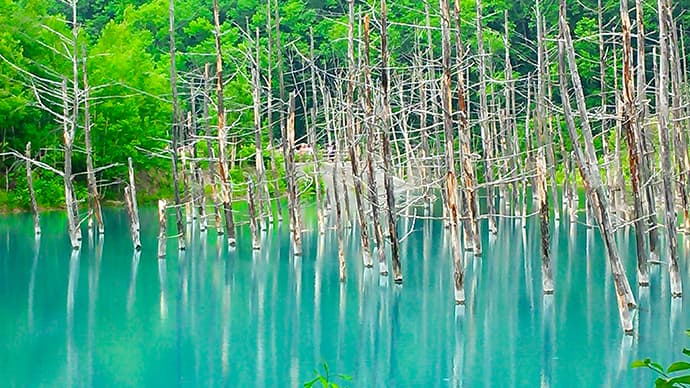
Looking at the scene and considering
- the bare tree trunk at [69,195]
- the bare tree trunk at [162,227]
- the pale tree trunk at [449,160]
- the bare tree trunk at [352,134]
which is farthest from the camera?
the bare tree trunk at [69,195]

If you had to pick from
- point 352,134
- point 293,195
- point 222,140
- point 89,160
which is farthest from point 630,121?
point 89,160

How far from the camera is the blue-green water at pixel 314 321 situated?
38.3 feet

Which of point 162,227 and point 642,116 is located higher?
point 642,116

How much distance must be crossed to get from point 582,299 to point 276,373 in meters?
6.75

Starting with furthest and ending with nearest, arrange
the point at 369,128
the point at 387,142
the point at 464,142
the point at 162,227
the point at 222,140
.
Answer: the point at 222,140
the point at 162,227
the point at 369,128
the point at 387,142
the point at 464,142

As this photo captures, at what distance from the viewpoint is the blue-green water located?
1166 cm

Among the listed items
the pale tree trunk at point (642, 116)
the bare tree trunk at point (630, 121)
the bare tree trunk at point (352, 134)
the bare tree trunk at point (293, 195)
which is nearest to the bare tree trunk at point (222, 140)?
the bare tree trunk at point (293, 195)

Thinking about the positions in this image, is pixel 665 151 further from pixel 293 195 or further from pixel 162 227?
pixel 162 227

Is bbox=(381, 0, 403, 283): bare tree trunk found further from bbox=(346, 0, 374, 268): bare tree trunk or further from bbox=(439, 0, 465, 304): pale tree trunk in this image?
bbox=(439, 0, 465, 304): pale tree trunk

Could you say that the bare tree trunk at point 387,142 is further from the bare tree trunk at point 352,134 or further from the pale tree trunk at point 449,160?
the pale tree trunk at point 449,160

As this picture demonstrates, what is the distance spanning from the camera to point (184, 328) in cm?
1463

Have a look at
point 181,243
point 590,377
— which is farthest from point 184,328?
point 181,243

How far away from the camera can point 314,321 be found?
1498 cm

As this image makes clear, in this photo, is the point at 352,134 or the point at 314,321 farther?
the point at 352,134
